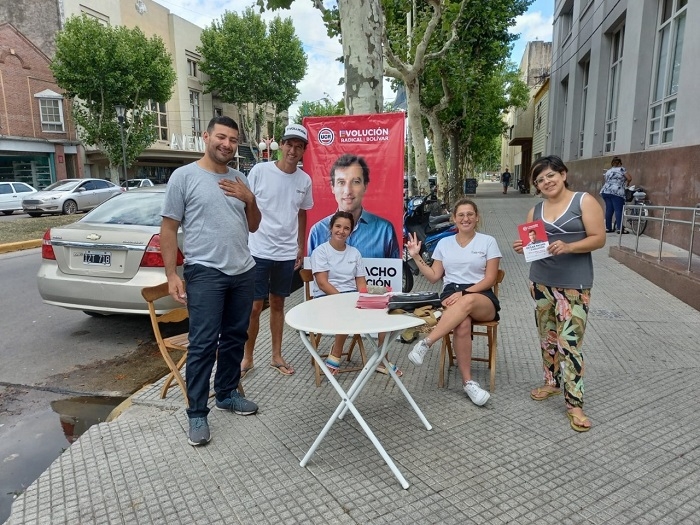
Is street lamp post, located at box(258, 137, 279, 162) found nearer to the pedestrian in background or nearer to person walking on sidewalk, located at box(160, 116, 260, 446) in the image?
the pedestrian in background

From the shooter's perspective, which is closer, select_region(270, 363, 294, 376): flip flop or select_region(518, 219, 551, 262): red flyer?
select_region(518, 219, 551, 262): red flyer

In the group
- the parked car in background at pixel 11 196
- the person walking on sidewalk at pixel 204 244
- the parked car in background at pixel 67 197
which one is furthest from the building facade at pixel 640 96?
the parked car in background at pixel 11 196

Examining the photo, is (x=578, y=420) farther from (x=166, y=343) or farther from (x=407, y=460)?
(x=166, y=343)

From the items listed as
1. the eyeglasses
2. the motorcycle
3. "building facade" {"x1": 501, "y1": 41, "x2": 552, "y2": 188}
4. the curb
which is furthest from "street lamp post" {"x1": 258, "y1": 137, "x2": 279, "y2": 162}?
the eyeglasses

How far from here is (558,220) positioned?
326 centimetres

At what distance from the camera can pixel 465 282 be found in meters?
3.84

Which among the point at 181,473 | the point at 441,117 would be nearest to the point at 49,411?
the point at 181,473

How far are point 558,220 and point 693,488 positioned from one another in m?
1.66

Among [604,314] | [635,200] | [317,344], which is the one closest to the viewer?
[317,344]

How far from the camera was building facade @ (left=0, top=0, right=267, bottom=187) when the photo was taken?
2700cm

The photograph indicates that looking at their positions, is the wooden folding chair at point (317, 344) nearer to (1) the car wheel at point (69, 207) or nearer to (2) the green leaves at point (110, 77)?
(1) the car wheel at point (69, 207)

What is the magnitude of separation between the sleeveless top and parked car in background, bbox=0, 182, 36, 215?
2339 centimetres

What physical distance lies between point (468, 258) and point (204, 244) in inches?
77.5

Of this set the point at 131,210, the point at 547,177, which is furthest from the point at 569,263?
the point at 131,210
